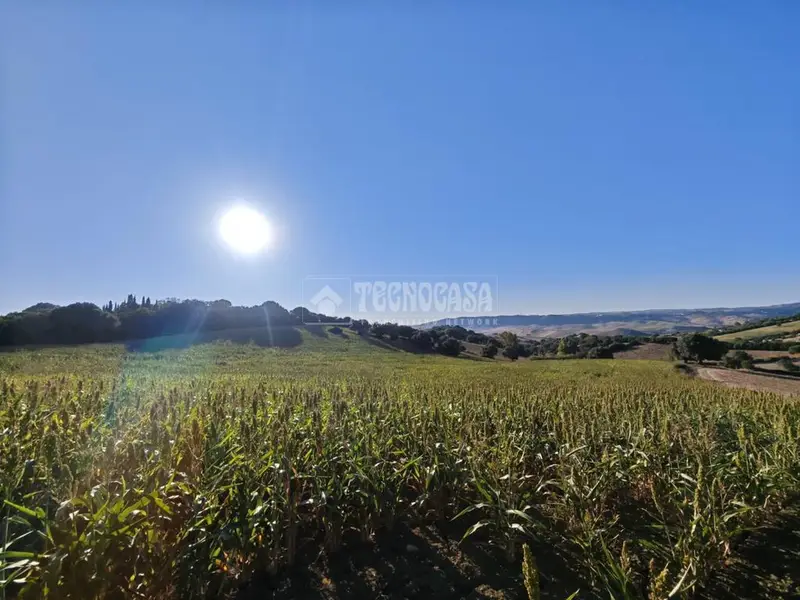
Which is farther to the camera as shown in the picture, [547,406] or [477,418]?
[547,406]

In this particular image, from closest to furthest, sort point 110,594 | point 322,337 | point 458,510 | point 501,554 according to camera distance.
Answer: point 110,594, point 501,554, point 458,510, point 322,337

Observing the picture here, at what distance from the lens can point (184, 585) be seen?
A: 2594mm

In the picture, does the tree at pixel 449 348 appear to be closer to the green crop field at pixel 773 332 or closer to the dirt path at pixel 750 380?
the dirt path at pixel 750 380

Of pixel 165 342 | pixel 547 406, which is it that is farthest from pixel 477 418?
pixel 165 342

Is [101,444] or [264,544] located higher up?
[101,444]

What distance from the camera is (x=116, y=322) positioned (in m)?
51.2

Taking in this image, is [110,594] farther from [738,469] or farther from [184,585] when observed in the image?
[738,469]

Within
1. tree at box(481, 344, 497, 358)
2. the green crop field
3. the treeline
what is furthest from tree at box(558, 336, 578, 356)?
the treeline

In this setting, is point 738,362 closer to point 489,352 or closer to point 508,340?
point 489,352

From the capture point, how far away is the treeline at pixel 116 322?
44344mm

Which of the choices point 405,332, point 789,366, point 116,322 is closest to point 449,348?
point 405,332

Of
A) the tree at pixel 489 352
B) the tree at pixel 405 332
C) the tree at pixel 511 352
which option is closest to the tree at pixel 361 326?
the tree at pixel 405 332

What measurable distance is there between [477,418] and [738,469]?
10.5 ft

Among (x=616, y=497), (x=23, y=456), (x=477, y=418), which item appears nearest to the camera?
(x=23, y=456)
